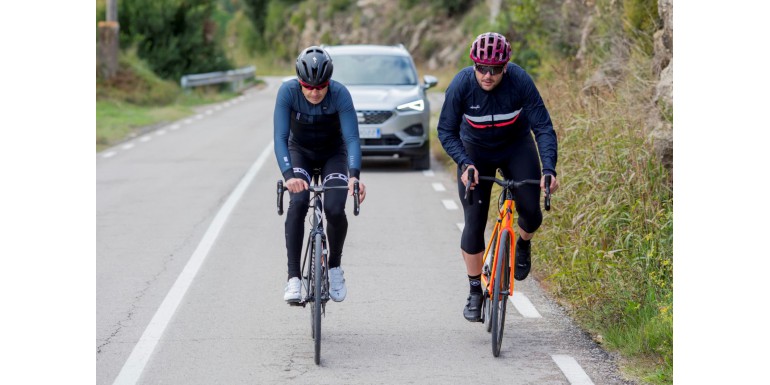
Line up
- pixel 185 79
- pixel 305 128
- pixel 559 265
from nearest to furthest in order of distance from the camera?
pixel 305 128, pixel 559 265, pixel 185 79

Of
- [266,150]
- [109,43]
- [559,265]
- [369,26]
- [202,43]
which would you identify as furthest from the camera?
[369,26]

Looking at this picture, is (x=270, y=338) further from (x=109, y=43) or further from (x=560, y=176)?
(x=109, y=43)

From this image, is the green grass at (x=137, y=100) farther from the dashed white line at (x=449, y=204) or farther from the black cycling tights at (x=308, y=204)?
the black cycling tights at (x=308, y=204)

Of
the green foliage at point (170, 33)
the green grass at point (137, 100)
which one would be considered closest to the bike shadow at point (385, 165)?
the green grass at point (137, 100)

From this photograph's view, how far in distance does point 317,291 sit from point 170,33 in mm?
34191

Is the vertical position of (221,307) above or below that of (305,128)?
below

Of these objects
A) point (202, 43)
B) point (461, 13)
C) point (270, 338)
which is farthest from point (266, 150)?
point (461, 13)

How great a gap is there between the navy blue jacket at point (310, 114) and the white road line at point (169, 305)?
1.36 metres

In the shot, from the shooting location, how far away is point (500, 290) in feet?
22.3

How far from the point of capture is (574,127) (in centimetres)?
1120

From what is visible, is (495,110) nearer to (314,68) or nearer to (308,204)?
(314,68)

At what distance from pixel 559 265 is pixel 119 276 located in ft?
11.6

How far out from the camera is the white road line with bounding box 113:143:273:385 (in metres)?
6.50

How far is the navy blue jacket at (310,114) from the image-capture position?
682 cm
